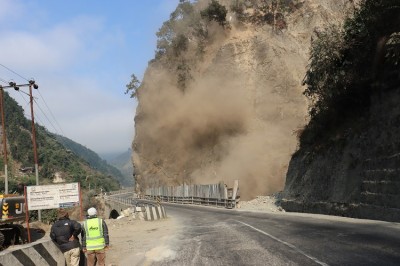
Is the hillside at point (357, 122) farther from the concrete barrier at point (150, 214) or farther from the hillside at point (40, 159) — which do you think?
the hillside at point (40, 159)

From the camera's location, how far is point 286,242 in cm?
1192

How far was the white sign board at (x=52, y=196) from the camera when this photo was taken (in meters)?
13.4

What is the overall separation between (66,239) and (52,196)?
4.92 metres

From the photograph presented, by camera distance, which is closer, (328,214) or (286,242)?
(286,242)

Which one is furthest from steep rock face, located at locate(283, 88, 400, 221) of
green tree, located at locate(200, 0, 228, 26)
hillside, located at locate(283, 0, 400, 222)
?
green tree, located at locate(200, 0, 228, 26)

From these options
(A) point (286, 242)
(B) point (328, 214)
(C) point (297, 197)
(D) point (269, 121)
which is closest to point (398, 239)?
(A) point (286, 242)

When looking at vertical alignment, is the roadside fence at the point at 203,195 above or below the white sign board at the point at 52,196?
below

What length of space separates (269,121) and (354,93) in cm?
3845

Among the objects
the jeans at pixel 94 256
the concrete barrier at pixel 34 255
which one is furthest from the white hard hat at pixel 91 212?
the concrete barrier at pixel 34 255

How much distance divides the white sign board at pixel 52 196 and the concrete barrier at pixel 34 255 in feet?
13.4

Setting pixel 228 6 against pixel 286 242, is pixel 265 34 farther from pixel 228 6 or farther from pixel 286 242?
pixel 286 242

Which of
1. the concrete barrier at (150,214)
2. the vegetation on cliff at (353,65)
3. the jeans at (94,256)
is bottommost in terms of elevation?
the concrete barrier at (150,214)

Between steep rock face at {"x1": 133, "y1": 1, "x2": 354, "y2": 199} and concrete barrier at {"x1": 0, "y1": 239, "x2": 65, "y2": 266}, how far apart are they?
43.2m

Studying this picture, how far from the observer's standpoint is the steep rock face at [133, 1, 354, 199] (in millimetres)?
56312
